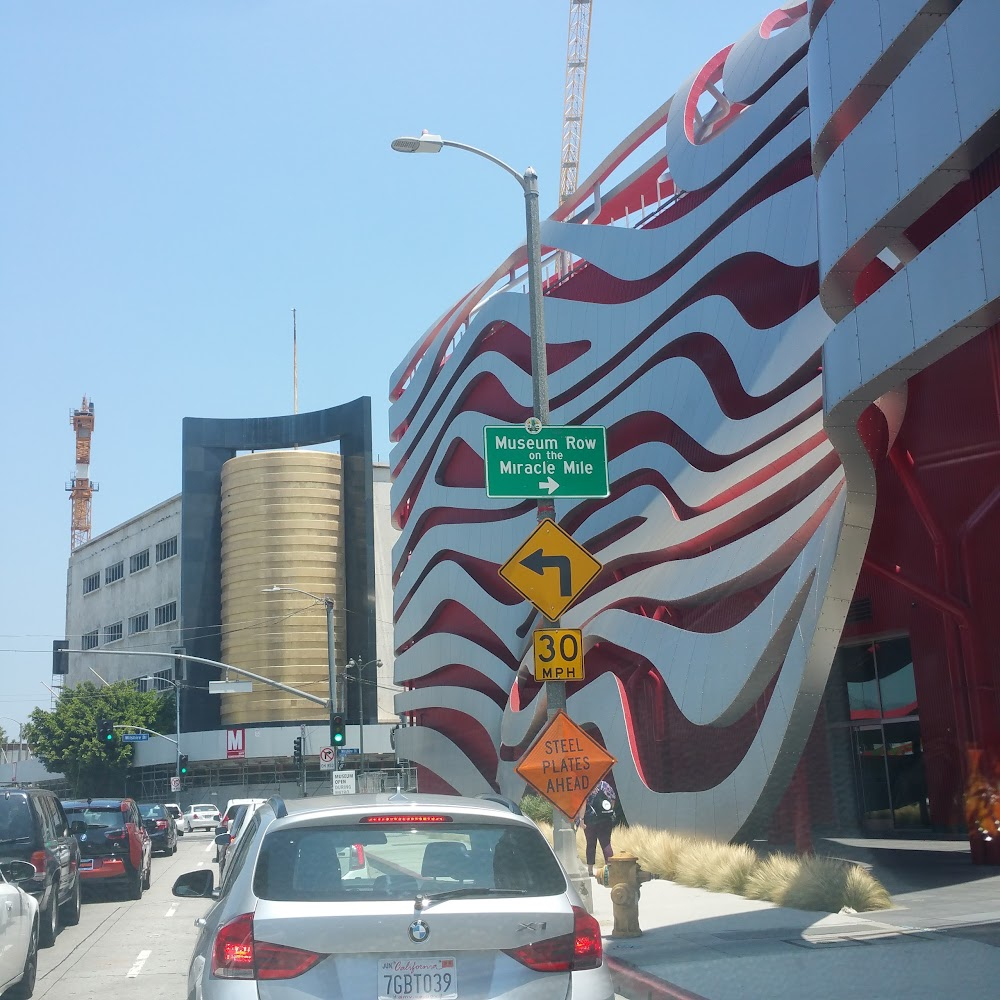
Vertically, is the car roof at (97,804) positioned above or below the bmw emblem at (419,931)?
below

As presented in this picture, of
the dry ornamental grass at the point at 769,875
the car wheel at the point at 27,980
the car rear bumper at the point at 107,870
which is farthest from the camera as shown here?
the car rear bumper at the point at 107,870

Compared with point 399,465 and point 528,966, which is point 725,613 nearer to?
point 528,966

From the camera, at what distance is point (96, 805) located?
21.9m

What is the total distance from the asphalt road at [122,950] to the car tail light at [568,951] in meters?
6.79

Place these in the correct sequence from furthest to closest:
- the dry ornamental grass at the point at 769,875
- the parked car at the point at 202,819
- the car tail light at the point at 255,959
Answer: the parked car at the point at 202,819 → the dry ornamental grass at the point at 769,875 → the car tail light at the point at 255,959

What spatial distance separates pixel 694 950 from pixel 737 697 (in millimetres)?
11883

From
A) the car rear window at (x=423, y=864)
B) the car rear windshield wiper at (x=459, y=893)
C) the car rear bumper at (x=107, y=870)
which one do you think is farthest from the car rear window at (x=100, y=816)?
the car rear windshield wiper at (x=459, y=893)

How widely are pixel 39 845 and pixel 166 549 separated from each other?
7770 cm

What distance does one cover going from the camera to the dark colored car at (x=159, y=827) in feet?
110

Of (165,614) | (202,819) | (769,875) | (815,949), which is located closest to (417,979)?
(815,949)

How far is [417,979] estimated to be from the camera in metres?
4.89

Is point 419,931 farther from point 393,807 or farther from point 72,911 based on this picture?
point 72,911

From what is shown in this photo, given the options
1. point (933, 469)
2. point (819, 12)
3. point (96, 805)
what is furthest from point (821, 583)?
point (96, 805)

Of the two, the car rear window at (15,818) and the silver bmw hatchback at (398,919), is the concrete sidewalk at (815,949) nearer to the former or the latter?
the silver bmw hatchback at (398,919)
